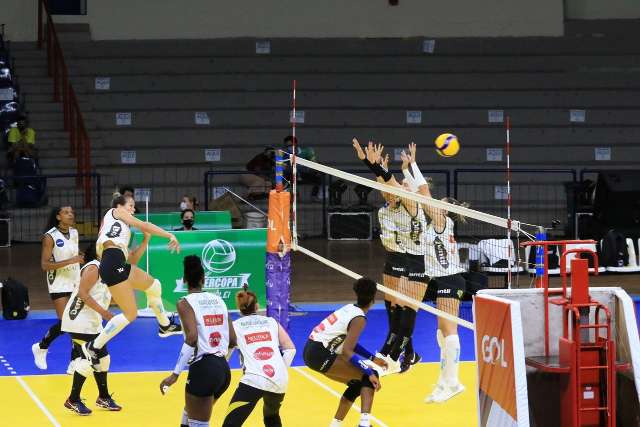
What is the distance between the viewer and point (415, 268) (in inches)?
469

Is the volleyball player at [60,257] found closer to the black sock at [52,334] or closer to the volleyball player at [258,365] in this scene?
the black sock at [52,334]

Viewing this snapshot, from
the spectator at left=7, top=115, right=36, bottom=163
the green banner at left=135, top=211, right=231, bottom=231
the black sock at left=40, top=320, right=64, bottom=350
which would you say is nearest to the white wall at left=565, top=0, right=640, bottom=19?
the spectator at left=7, top=115, right=36, bottom=163

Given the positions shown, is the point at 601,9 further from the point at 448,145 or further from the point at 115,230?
the point at 115,230

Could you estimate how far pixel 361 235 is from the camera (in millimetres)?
25984

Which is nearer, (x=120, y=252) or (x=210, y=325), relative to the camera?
(x=210, y=325)

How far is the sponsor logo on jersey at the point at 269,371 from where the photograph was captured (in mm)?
8906

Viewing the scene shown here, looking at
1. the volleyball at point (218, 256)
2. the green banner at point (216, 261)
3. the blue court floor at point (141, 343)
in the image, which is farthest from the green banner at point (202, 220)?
the blue court floor at point (141, 343)

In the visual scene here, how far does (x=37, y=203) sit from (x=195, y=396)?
688 inches

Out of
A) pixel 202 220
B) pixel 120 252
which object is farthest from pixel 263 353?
pixel 202 220

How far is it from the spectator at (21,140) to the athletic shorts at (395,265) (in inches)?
610

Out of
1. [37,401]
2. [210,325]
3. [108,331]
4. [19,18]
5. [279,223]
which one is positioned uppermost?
[19,18]

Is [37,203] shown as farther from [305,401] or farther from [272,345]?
[272,345]

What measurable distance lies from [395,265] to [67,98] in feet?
57.7

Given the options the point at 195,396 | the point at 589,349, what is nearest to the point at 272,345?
the point at 195,396
